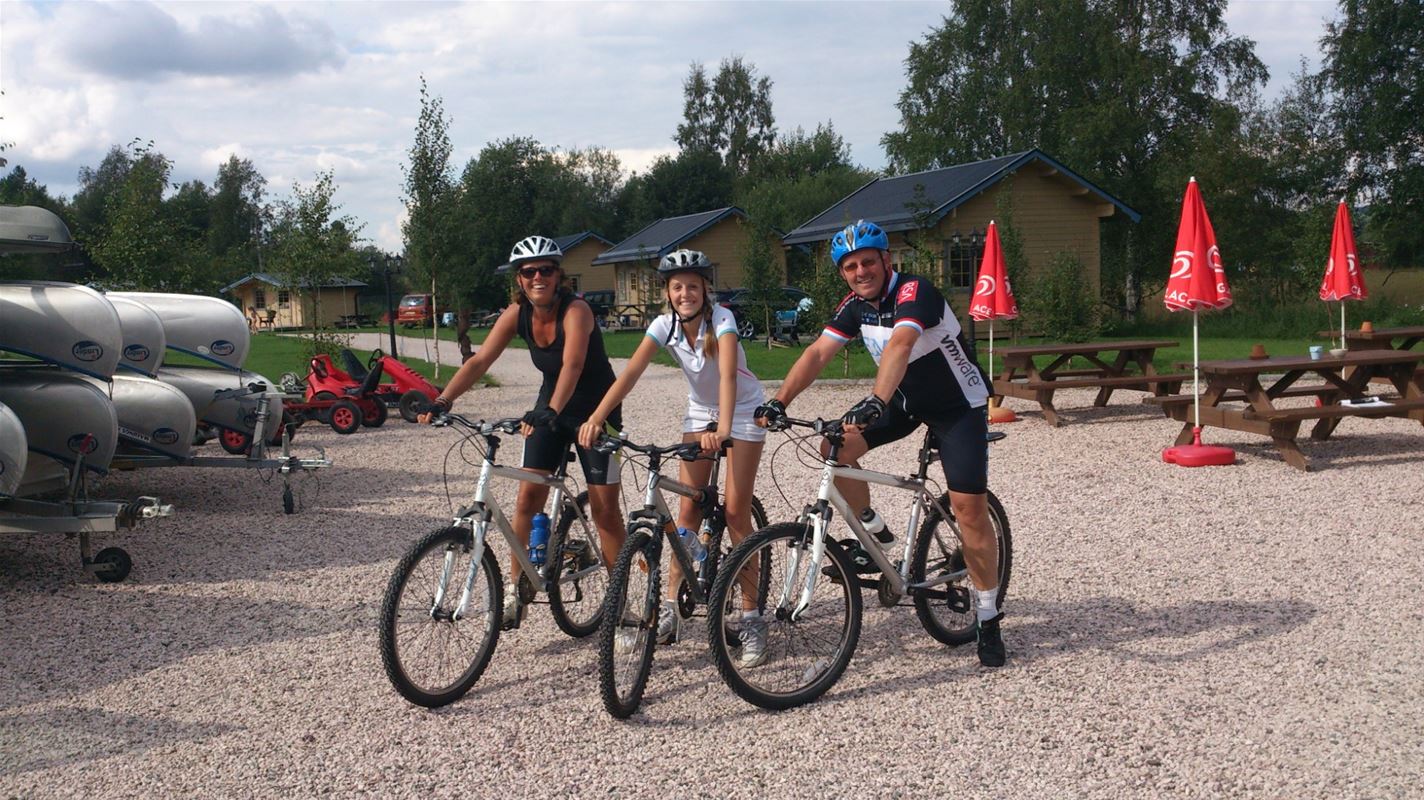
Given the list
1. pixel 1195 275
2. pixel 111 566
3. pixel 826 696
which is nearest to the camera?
pixel 826 696

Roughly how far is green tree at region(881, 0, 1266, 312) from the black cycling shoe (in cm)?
3502

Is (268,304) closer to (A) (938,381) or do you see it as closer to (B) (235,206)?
(B) (235,206)

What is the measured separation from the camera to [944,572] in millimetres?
5500

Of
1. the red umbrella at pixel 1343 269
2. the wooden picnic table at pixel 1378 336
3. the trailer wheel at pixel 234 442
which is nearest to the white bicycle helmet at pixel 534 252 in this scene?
the trailer wheel at pixel 234 442

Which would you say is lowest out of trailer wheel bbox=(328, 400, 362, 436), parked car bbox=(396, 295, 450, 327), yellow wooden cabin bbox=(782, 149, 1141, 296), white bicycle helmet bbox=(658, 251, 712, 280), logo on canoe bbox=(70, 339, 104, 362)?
trailer wheel bbox=(328, 400, 362, 436)

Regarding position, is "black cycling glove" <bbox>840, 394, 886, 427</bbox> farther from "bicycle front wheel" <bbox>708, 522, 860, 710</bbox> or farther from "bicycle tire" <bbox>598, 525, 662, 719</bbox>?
"bicycle tire" <bbox>598, 525, 662, 719</bbox>

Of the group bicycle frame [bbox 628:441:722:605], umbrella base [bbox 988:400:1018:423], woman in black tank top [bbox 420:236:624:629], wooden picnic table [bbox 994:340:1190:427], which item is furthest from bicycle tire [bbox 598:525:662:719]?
umbrella base [bbox 988:400:1018:423]

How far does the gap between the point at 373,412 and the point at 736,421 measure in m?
11.3

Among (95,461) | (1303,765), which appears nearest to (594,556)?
(1303,765)

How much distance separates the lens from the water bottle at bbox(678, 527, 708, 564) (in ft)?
16.9

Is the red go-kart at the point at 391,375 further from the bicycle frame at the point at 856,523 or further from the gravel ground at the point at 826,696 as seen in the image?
the bicycle frame at the point at 856,523

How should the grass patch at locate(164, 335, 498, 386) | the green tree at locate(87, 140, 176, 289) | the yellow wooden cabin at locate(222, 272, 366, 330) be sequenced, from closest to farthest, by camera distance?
1. the green tree at locate(87, 140, 176, 289)
2. the grass patch at locate(164, 335, 498, 386)
3. the yellow wooden cabin at locate(222, 272, 366, 330)

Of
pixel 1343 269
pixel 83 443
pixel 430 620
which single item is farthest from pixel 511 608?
pixel 1343 269

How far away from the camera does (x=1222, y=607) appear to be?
606cm
